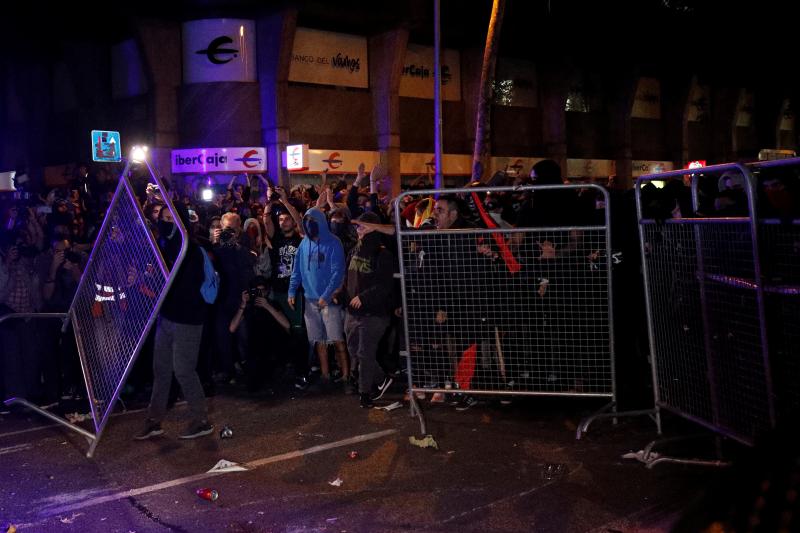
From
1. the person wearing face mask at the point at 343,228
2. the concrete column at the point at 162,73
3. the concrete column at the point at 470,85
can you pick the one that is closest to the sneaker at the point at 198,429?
the person wearing face mask at the point at 343,228

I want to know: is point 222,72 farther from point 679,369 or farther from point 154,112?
point 679,369

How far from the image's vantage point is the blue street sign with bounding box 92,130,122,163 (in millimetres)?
23344

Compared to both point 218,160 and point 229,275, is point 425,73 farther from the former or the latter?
point 229,275

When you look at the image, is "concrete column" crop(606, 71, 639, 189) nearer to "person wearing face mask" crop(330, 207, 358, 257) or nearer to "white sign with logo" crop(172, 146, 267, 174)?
"white sign with logo" crop(172, 146, 267, 174)

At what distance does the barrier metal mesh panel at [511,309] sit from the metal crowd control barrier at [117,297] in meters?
2.20

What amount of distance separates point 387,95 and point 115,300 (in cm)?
2309

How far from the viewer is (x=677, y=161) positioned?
136 feet

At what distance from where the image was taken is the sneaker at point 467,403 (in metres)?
7.83

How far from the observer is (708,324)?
5.70 meters

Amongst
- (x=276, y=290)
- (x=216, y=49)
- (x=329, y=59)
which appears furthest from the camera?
(x=329, y=59)

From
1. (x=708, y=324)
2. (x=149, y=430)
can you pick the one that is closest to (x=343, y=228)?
(x=149, y=430)

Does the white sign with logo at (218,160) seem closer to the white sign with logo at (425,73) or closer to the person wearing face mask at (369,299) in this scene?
the white sign with logo at (425,73)

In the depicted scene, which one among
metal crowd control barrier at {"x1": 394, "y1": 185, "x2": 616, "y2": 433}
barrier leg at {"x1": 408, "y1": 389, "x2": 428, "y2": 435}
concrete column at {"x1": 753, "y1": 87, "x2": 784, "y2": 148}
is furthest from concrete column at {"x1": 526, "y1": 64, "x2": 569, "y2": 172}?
barrier leg at {"x1": 408, "y1": 389, "x2": 428, "y2": 435}

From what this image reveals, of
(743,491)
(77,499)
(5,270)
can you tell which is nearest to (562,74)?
(5,270)
